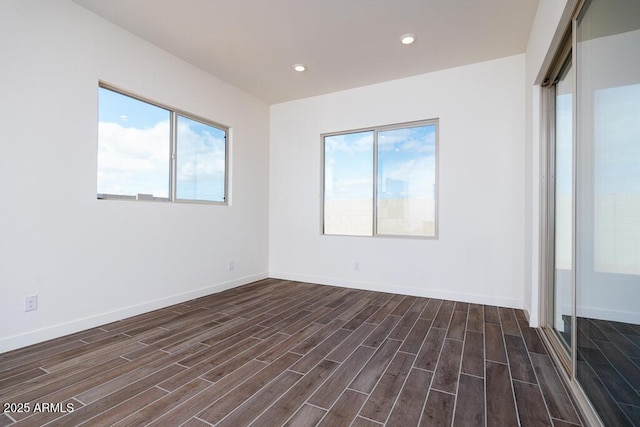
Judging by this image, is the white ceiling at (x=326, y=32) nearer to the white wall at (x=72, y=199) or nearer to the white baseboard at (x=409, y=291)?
the white wall at (x=72, y=199)

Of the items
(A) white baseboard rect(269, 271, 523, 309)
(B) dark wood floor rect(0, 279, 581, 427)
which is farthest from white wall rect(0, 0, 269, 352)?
(A) white baseboard rect(269, 271, 523, 309)

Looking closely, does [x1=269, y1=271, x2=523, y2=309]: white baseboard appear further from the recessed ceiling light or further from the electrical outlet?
the electrical outlet

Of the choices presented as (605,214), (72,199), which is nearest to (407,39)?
(605,214)

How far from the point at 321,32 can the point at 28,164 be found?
9.00 ft

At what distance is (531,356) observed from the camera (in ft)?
7.10

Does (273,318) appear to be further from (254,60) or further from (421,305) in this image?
(254,60)

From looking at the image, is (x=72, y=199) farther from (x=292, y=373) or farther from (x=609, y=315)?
(x=609, y=315)

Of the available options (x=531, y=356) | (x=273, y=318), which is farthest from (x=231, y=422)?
(x=531, y=356)

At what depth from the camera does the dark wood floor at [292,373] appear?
4.99 feet

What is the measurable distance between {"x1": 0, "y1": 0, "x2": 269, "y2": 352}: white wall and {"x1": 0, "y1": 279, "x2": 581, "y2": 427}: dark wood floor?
0.27m

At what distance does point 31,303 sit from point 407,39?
159 inches

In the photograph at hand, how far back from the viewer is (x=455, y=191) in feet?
11.9

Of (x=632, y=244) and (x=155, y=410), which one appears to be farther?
(x=155, y=410)

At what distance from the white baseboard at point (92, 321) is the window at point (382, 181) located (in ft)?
→ 6.72
